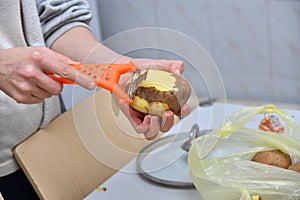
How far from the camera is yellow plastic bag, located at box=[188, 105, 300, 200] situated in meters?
0.96

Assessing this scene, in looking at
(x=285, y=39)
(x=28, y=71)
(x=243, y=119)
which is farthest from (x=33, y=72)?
(x=285, y=39)

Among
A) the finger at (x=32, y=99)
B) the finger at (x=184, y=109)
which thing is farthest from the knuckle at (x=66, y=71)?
the finger at (x=184, y=109)

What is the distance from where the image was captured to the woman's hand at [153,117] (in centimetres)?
102

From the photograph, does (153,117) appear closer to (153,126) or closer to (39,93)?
(153,126)

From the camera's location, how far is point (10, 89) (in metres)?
0.97

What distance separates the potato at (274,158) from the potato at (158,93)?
182 millimetres

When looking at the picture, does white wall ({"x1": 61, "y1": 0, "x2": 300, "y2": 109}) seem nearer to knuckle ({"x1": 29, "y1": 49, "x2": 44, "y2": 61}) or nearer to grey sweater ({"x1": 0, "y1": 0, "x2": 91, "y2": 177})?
grey sweater ({"x1": 0, "y1": 0, "x2": 91, "y2": 177})

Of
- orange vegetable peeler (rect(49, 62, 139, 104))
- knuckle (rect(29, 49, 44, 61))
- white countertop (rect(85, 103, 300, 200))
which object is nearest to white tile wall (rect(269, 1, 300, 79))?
white countertop (rect(85, 103, 300, 200))

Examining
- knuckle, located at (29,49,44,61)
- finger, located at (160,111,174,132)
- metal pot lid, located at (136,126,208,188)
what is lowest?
metal pot lid, located at (136,126,208,188)

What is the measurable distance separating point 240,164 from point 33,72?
41 centimetres

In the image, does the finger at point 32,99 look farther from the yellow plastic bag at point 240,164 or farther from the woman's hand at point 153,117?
the yellow plastic bag at point 240,164

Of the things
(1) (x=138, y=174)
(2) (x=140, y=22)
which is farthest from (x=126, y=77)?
(2) (x=140, y=22)

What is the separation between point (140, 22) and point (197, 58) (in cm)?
123

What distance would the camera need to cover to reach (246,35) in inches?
79.4
